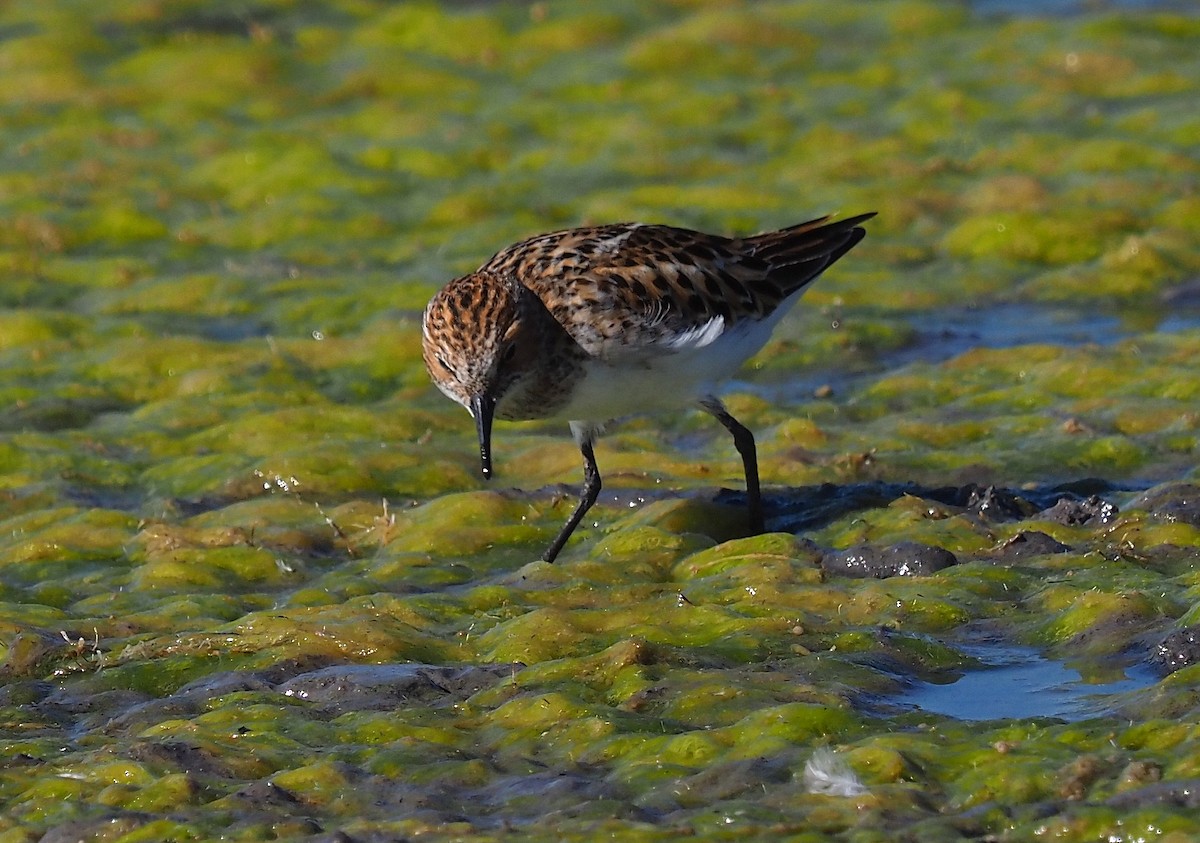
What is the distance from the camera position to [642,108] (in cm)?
1324

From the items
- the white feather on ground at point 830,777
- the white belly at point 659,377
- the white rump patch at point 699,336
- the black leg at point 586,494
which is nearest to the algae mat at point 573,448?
the white feather on ground at point 830,777

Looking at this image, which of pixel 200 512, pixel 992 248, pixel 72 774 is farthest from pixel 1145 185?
pixel 72 774

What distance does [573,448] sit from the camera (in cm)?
833

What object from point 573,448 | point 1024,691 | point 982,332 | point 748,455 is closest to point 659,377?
point 748,455

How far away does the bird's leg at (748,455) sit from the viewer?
708 cm

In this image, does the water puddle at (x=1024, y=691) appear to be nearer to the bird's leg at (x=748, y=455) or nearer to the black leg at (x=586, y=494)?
the bird's leg at (x=748, y=455)

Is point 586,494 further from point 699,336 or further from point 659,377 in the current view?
point 699,336

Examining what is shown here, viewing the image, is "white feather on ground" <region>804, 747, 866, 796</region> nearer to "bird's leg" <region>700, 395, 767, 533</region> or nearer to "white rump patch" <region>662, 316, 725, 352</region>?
"white rump patch" <region>662, 316, 725, 352</region>

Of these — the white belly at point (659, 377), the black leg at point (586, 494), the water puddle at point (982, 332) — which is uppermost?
the white belly at point (659, 377)

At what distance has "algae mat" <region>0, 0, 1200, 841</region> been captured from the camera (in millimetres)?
4887

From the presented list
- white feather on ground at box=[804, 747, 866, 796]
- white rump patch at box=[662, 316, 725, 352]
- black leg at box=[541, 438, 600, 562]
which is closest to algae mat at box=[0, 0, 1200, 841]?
white feather on ground at box=[804, 747, 866, 796]

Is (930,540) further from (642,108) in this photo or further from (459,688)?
(642,108)

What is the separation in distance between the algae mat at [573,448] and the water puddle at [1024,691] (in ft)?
0.12

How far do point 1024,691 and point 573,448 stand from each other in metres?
3.29
